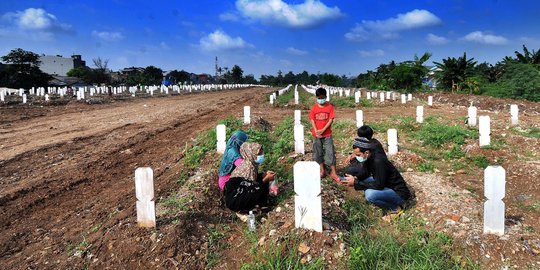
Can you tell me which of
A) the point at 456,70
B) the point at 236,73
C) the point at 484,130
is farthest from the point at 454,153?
the point at 236,73

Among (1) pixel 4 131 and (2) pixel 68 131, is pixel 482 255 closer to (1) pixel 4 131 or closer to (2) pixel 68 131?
(2) pixel 68 131

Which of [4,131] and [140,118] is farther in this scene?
[140,118]

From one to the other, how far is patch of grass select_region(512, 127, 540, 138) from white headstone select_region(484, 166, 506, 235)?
6835 millimetres

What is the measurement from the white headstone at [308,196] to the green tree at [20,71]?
1949 inches

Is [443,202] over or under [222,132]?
under

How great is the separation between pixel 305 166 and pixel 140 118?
1382 cm

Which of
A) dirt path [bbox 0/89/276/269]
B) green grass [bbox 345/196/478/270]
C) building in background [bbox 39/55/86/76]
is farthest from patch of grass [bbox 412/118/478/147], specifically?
building in background [bbox 39/55/86/76]

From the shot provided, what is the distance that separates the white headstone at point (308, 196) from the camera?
434 cm

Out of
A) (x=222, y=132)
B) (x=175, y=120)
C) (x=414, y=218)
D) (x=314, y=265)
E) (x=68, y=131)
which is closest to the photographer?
(x=314, y=265)

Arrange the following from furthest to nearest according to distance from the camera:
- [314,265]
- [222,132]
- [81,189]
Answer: [222,132] → [81,189] → [314,265]

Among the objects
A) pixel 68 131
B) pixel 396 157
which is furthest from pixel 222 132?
pixel 68 131

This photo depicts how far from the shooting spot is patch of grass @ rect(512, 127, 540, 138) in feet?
33.5

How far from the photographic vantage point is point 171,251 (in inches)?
165

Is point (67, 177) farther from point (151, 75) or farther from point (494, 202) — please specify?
point (151, 75)
